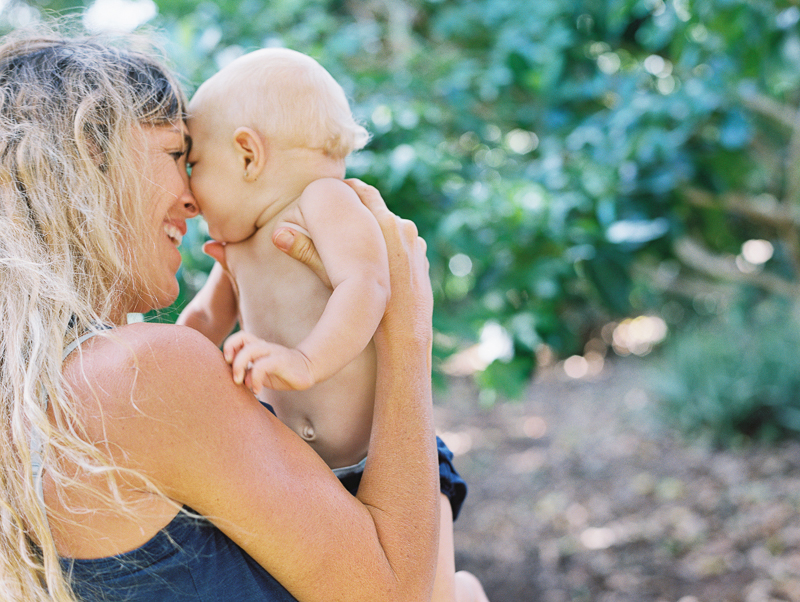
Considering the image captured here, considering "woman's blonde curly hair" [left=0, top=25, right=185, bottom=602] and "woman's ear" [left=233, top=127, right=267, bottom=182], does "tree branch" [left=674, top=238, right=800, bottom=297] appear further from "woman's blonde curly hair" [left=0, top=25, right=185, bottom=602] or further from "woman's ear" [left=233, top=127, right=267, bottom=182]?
"woman's blonde curly hair" [left=0, top=25, right=185, bottom=602]

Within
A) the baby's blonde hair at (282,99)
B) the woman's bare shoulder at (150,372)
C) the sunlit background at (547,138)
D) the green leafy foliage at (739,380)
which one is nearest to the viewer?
the woman's bare shoulder at (150,372)

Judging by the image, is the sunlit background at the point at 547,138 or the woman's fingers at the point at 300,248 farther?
the sunlit background at the point at 547,138

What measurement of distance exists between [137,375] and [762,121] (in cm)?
345

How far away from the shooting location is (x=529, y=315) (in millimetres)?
1898

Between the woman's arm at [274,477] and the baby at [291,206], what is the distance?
0.13m

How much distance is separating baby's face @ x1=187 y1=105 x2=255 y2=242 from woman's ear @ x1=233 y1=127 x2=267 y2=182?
0.05 ft

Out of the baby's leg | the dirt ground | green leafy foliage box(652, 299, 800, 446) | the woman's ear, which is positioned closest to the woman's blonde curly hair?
the woman's ear

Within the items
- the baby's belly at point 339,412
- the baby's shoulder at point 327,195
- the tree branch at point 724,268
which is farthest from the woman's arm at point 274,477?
the tree branch at point 724,268

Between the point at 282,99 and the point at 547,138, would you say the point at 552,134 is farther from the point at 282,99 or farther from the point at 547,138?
the point at 282,99

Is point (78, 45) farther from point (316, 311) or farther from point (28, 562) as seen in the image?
point (28, 562)

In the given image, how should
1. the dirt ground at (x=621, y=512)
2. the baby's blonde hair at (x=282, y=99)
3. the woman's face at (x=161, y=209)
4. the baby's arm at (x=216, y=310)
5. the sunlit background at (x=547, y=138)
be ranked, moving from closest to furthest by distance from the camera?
the woman's face at (x=161, y=209) < the baby's blonde hair at (x=282, y=99) < the baby's arm at (x=216, y=310) < the sunlit background at (x=547, y=138) < the dirt ground at (x=621, y=512)

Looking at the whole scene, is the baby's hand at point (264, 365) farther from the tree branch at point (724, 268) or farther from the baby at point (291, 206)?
the tree branch at point (724, 268)

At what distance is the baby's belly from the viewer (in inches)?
48.6

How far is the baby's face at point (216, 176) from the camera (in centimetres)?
126
